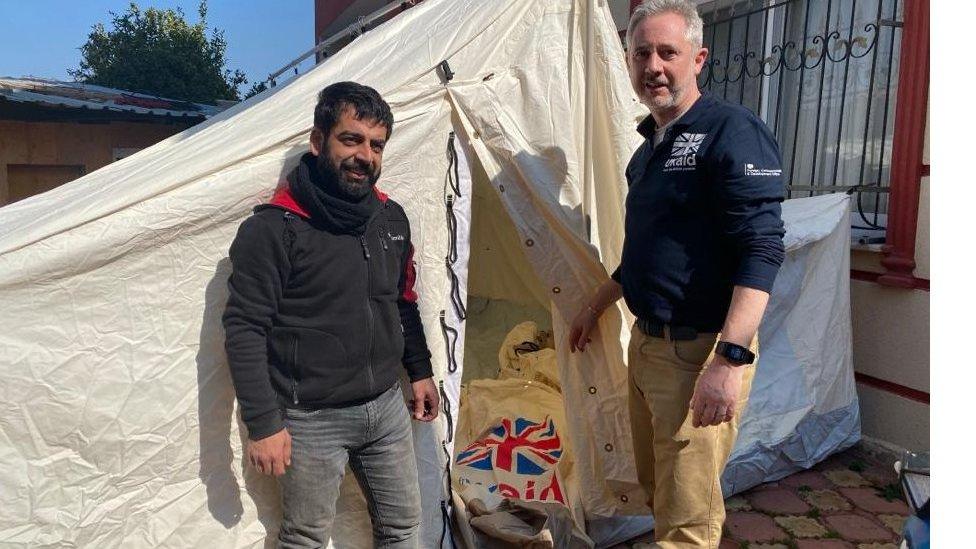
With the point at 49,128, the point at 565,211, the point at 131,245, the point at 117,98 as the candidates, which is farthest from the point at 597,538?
the point at 117,98

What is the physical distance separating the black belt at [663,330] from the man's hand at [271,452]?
3.56 feet

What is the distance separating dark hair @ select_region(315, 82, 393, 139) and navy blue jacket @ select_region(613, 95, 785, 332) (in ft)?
2.64

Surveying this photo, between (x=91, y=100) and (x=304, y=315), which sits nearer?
(x=304, y=315)

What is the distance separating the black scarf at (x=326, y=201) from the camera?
75.9 inches

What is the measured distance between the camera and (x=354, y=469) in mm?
2225

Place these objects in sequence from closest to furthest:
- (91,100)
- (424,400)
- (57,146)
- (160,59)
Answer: (424,400) → (57,146) → (91,100) → (160,59)

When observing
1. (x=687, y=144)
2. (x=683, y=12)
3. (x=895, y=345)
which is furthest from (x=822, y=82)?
(x=687, y=144)

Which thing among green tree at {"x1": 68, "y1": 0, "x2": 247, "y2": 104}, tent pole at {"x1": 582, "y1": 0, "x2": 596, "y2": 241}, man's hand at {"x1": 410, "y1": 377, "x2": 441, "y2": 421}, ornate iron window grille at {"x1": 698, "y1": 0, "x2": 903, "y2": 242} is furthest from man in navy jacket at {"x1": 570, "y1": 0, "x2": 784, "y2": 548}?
green tree at {"x1": 68, "y1": 0, "x2": 247, "y2": 104}

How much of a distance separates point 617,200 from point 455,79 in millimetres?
756

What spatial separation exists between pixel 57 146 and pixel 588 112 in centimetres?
989

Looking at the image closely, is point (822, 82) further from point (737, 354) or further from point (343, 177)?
point (343, 177)

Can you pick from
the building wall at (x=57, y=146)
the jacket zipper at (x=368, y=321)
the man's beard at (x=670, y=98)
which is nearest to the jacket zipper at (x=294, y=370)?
the jacket zipper at (x=368, y=321)

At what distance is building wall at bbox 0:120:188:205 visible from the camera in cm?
993

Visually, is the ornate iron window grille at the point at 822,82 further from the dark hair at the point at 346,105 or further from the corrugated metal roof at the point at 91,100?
the corrugated metal roof at the point at 91,100
